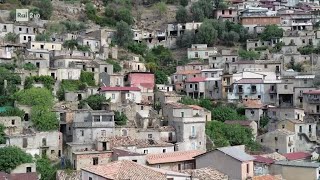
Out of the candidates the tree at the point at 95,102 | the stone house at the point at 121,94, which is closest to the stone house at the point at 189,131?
the stone house at the point at 121,94

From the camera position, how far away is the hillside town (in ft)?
110

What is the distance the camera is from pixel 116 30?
59.7m

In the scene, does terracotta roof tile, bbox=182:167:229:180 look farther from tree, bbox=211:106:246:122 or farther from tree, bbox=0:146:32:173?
tree, bbox=211:106:246:122

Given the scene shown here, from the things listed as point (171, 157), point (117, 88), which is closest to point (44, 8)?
point (117, 88)

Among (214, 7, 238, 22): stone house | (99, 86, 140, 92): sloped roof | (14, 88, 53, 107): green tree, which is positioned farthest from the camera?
(214, 7, 238, 22): stone house

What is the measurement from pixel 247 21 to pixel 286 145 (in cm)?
2650

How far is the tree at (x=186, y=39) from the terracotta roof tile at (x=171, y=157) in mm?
28477

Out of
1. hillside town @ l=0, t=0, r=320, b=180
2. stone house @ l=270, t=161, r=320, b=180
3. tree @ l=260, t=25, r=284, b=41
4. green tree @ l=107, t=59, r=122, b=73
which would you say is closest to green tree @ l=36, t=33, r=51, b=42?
hillside town @ l=0, t=0, r=320, b=180

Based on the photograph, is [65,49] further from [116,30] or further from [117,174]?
[117,174]

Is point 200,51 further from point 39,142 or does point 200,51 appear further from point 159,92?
point 39,142

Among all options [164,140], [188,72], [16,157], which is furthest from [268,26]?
[16,157]

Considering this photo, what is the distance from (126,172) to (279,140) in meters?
16.4

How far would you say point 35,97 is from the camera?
39469mm

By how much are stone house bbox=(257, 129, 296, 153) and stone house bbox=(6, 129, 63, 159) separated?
13.9 meters
